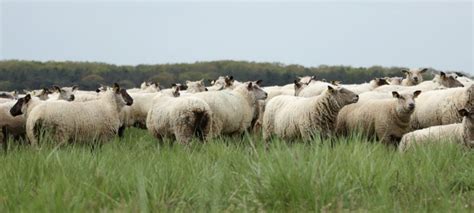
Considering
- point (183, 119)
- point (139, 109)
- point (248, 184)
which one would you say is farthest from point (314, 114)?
point (139, 109)

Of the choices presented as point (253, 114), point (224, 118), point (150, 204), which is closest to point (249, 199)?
point (150, 204)

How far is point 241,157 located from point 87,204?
2214 mm

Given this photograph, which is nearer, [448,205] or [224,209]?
[448,205]

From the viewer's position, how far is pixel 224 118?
527 inches

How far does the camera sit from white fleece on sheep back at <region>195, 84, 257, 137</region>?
43.3ft

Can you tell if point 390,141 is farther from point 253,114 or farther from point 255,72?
point 255,72

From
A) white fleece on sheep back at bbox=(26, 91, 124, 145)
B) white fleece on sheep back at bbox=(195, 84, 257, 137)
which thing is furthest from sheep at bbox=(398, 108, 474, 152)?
white fleece on sheep back at bbox=(26, 91, 124, 145)

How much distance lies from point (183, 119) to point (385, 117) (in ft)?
11.8

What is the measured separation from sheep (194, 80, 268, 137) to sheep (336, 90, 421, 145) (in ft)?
7.98

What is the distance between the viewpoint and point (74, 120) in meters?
10.5

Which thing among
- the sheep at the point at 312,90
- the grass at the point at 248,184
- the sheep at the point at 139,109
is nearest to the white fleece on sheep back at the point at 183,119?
the sheep at the point at 312,90

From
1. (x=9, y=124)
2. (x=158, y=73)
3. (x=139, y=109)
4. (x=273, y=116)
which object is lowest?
(x=158, y=73)

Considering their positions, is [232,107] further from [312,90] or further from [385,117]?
[385,117]

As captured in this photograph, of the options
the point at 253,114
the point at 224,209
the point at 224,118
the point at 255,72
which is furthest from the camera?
the point at 255,72
